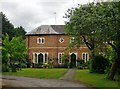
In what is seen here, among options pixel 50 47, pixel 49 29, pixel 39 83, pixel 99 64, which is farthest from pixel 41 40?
pixel 39 83

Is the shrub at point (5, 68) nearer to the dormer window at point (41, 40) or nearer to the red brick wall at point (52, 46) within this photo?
the red brick wall at point (52, 46)

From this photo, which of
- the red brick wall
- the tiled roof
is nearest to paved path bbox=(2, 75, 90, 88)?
the red brick wall

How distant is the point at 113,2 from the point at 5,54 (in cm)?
1987

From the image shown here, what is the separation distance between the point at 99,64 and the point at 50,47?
81.7ft

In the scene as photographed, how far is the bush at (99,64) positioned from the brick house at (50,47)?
21.5 m

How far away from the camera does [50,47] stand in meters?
63.0

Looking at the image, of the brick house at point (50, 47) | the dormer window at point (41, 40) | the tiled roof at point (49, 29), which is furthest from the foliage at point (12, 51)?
the tiled roof at point (49, 29)

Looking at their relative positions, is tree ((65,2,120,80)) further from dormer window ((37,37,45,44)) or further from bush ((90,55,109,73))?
dormer window ((37,37,45,44))

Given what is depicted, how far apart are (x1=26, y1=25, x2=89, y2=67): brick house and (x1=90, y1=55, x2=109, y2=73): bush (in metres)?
21.5

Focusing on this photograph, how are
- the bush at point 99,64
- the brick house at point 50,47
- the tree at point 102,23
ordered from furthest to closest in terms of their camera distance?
1. the brick house at point 50,47
2. the bush at point 99,64
3. the tree at point 102,23

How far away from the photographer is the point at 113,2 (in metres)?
24.6

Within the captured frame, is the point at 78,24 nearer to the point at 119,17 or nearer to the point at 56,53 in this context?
the point at 119,17

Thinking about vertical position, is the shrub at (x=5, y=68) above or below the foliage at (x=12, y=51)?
below

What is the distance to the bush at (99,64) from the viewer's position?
38.9 meters
